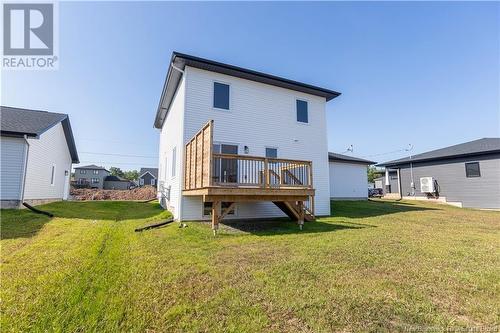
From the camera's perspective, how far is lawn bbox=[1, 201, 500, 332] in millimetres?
2439

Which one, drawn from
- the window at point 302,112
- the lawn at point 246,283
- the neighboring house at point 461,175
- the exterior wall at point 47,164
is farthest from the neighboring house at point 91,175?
the neighboring house at point 461,175

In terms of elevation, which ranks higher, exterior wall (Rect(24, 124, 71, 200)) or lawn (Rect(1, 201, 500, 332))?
exterior wall (Rect(24, 124, 71, 200))

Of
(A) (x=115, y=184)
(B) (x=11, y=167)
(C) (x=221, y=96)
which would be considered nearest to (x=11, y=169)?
(B) (x=11, y=167)

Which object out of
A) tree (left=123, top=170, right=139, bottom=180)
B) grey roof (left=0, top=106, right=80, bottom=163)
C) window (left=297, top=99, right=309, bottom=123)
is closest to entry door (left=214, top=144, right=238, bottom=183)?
window (left=297, top=99, right=309, bottom=123)

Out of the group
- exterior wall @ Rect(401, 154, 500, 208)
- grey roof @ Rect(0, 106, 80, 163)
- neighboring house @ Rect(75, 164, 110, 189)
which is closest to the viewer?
grey roof @ Rect(0, 106, 80, 163)

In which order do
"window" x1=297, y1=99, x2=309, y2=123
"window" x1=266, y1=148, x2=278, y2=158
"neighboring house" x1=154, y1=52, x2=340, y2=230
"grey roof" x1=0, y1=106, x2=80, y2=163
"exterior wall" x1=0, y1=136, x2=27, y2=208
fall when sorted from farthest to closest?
"window" x1=297, y1=99, x2=309, y2=123
"window" x1=266, y1=148, x2=278, y2=158
"grey roof" x1=0, y1=106, x2=80, y2=163
"exterior wall" x1=0, y1=136, x2=27, y2=208
"neighboring house" x1=154, y1=52, x2=340, y2=230

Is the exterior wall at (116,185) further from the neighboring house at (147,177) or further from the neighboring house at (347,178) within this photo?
the neighboring house at (347,178)

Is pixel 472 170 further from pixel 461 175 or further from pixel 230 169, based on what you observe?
pixel 230 169

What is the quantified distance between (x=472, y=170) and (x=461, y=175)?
2.36 feet

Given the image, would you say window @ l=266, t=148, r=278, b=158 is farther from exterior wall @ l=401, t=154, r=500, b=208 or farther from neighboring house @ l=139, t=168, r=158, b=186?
neighboring house @ l=139, t=168, r=158, b=186

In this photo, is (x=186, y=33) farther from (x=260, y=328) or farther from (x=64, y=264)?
(x=260, y=328)

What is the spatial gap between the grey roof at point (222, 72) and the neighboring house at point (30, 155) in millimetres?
5936

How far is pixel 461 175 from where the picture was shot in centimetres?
1631

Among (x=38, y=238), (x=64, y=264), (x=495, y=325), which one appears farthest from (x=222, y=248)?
(x=38, y=238)
